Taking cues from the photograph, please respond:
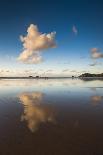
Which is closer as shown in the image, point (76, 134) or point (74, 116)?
point (76, 134)

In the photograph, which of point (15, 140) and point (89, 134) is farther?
point (89, 134)

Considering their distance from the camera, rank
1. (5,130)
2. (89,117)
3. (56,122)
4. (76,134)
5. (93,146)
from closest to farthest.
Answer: (93,146) < (76,134) < (5,130) < (56,122) < (89,117)

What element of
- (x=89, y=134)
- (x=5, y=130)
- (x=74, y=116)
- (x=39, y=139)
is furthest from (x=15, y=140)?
(x=74, y=116)

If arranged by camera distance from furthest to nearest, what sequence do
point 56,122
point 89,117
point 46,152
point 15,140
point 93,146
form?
1. point 89,117
2. point 56,122
3. point 15,140
4. point 93,146
5. point 46,152

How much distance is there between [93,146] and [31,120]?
5.61 meters

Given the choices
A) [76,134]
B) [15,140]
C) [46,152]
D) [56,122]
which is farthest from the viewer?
[56,122]

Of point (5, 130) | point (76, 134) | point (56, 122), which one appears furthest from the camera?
point (56, 122)

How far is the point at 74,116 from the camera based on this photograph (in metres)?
14.4

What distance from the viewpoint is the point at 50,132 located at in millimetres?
10391

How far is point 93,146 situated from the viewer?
8320 mm

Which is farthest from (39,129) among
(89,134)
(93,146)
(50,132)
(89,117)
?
(89,117)

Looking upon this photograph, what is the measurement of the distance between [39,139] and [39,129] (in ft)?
5.19

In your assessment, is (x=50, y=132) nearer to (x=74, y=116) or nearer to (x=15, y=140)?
(x=15, y=140)

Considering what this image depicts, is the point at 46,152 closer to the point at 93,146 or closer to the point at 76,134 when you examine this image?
the point at 93,146
